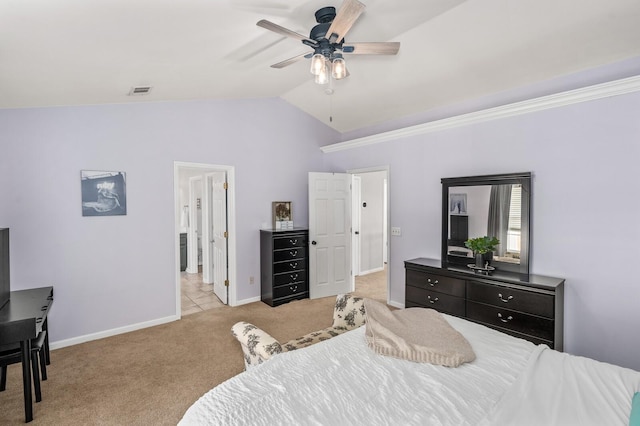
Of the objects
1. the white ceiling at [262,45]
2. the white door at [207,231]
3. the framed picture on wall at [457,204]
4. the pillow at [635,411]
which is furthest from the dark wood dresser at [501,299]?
the white door at [207,231]

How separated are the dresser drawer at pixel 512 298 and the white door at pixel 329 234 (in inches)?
91.5

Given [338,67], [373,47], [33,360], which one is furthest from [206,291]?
[373,47]

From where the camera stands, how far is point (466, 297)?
3.32 m

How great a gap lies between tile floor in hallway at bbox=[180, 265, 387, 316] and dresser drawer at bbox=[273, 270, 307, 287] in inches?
36.0

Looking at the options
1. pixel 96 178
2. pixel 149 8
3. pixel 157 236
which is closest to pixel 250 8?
pixel 149 8

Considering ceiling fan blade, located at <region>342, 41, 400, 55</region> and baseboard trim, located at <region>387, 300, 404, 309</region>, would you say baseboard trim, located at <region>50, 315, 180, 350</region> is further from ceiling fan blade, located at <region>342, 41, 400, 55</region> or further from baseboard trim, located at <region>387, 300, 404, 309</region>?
ceiling fan blade, located at <region>342, 41, 400, 55</region>

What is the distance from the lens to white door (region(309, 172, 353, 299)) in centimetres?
502

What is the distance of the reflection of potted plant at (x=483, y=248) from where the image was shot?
3.40 m

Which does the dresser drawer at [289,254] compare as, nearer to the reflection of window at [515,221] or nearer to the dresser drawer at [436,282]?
the dresser drawer at [436,282]

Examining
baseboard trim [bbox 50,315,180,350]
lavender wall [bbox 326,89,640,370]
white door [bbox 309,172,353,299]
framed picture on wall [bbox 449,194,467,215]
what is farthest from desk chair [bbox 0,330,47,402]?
lavender wall [bbox 326,89,640,370]

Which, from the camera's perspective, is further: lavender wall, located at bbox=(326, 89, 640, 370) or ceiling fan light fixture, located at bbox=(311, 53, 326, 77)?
lavender wall, located at bbox=(326, 89, 640, 370)

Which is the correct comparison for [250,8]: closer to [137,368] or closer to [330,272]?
[137,368]

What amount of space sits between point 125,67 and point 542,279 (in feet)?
13.7

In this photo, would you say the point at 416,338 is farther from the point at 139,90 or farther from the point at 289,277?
the point at 139,90
